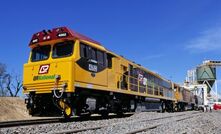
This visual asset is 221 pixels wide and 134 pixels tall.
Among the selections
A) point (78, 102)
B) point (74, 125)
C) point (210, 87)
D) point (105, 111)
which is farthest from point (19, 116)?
point (210, 87)

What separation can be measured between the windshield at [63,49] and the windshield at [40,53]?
0.37 m

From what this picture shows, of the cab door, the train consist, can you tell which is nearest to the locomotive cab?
the train consist

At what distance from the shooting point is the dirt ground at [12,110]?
25.7m

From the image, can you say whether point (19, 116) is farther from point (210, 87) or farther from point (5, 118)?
point (210, 87)

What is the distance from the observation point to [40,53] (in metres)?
14.0

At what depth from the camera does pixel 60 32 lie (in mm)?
13492

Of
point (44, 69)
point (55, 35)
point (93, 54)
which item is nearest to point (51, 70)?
point (44, 69)

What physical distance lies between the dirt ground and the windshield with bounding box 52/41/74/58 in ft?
43.7

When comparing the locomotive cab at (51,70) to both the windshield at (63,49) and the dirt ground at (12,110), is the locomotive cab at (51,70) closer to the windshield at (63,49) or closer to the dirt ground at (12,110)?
the windshield at (63,49)

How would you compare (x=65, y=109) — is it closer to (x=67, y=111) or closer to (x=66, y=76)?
(x=67, y=111)

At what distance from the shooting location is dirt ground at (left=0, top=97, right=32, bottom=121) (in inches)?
1011

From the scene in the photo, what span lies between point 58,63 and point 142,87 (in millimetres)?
9408

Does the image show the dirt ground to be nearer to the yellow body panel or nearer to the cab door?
the yellow body panel

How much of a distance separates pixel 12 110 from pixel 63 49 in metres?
16.0
